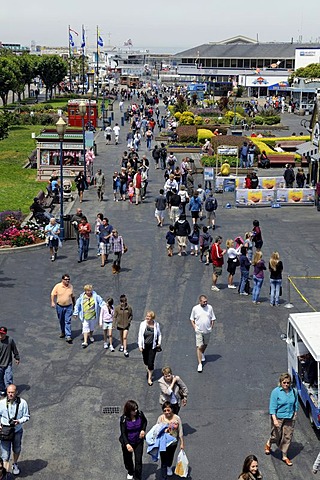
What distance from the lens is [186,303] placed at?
17578 millimetres

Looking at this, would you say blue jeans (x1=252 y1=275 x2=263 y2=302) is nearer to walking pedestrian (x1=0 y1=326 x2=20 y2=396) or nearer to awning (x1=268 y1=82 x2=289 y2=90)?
walking pedestrian (x1=0 y1=326 x2=20 y2=396)

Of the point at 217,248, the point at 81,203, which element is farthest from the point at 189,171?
the point at 217,248

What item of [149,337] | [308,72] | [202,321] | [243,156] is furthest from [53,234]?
[308,72]

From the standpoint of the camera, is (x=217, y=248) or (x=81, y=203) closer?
(x=217, y=248)

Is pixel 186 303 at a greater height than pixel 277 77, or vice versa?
pixel 277 77

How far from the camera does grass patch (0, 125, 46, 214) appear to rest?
30483 mm

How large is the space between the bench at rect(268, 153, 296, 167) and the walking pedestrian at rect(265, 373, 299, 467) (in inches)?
1174

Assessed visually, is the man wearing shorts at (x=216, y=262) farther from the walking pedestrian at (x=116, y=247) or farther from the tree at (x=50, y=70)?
the tree at (x=50, y=70)

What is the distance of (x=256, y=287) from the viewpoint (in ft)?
56.6

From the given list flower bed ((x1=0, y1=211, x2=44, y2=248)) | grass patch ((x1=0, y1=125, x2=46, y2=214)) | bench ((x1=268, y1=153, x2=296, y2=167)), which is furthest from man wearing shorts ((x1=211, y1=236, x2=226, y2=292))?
bench ((x1=268, y1=153, x2=296, y2=167))

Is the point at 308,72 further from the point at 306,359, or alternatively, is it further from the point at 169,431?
the point at 169,431

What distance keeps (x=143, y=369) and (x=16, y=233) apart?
1023 centimetres

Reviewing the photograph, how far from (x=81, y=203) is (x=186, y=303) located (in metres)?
13.2

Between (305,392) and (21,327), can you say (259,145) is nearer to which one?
(21,327)
